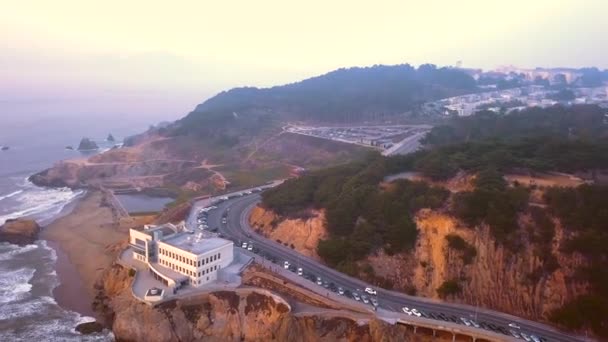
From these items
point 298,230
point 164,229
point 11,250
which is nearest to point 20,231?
point 11,250

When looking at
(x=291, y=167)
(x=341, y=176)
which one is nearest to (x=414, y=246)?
(x=341, y=176)

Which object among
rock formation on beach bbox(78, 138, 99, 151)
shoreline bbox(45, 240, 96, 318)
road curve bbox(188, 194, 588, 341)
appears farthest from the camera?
rock formation on beach bbox(78, 138, 99, 151)

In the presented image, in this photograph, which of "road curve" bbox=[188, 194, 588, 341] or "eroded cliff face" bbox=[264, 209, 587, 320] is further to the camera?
"eroded cliff face" bbox=[264, 209, 587, 320]

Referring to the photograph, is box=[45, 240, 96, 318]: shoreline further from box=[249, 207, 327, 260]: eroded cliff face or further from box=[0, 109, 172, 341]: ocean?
box=[249, 207, 327, 260]: eroded cliff face

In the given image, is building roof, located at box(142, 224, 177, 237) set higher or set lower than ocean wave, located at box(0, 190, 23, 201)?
higher

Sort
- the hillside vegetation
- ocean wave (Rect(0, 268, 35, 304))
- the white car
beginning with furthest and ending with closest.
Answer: ocean wave (Rect(0, 268, 35, 304))
the white car
the hillside vegetation

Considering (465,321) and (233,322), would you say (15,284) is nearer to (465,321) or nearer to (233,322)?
(233,322)

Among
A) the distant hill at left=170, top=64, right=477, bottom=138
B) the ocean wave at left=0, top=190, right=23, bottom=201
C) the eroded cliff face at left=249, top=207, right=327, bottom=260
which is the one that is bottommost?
the ocean wave at left=0, top=190, right=23, bottom=201

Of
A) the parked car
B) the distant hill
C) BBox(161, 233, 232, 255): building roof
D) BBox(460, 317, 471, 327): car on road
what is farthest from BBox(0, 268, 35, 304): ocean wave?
the distant hill
